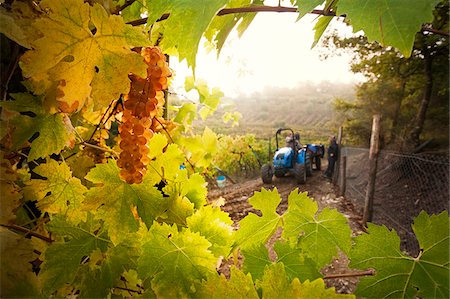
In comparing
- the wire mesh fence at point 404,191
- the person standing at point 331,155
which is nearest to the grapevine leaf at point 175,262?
the wire mesh fence at point 404,191

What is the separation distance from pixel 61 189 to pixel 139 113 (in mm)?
344

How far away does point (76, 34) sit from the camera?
1.76 ft

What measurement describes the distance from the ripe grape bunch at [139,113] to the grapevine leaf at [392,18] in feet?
1.23

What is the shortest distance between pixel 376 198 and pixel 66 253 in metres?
7.36

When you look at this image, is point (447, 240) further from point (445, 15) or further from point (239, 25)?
point (445, 15)

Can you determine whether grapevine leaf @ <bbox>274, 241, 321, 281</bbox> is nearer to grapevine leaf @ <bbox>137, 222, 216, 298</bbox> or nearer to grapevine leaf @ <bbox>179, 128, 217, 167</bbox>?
grapevine leaf @ <bbox>137, 222, 216, 298</bbox>

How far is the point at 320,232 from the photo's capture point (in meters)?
0.75

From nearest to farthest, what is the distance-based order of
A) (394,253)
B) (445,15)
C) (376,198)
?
(394,253), (376,198), (445,15)

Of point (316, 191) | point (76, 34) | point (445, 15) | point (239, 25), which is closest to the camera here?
point (76, 34)

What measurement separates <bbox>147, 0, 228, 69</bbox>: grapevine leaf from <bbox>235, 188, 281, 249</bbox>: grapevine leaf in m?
0.45

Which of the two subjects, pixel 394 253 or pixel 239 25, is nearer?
pixel 394 253

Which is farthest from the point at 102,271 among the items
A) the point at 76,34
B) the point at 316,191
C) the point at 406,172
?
the point at 316,191

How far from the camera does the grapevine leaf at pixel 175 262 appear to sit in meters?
0.65

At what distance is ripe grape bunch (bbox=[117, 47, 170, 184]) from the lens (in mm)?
662
